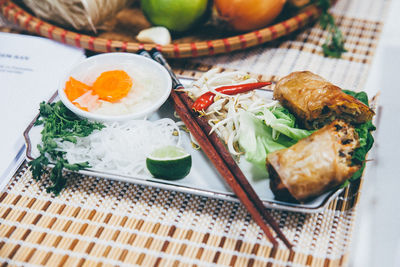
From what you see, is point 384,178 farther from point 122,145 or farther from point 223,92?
point 122,145

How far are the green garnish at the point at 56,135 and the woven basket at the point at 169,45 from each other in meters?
0.61

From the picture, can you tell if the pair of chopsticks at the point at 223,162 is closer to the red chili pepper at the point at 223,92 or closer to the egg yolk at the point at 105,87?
the red chili pepper at the point at 223,92

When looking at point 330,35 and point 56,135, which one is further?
point 330,35

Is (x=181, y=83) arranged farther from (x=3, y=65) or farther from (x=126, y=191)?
(x=3, y=65)

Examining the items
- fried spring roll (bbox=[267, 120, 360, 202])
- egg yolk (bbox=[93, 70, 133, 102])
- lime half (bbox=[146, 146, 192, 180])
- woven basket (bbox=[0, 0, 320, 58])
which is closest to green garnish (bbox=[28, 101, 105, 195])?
egg yolk (bbox=[93, 70, 133, 102])

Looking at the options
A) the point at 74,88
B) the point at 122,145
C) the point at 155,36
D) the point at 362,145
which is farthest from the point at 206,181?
Answer: the point at 155,36

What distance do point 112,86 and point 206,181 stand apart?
0.73 meters

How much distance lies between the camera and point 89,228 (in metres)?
1.47

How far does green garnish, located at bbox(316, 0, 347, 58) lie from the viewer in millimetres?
2502

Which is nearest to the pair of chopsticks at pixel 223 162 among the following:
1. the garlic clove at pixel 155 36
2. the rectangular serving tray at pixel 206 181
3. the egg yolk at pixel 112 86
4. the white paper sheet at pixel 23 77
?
the rectangular serving tray at pixel 206 181

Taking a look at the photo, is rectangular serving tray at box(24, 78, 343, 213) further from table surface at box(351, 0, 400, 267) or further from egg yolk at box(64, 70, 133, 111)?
table surface at box(351, 0, 400, 267)

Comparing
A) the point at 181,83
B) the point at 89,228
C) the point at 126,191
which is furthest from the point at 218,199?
the point at 181,83

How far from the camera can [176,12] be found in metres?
2.35

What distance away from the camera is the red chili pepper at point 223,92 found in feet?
5.90
